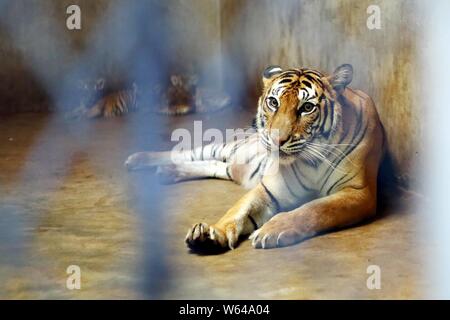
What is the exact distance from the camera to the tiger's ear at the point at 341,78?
142 inches

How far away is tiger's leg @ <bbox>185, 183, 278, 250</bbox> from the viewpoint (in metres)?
3.18

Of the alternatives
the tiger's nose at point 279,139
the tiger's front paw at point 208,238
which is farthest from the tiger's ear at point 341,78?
the tiger's front paw at point 208,238

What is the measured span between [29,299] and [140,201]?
1.36 m

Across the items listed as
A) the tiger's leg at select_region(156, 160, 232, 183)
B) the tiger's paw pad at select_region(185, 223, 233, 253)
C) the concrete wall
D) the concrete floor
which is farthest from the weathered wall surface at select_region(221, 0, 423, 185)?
the tiger's paw pad at select_region(185, 223, 233, 253)

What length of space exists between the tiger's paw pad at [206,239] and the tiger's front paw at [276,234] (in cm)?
12

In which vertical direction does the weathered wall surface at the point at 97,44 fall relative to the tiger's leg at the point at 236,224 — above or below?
above

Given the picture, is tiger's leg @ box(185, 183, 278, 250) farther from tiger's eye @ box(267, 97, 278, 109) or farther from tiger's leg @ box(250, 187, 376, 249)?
tiger's eye @ box(267, 97, 278, 109)

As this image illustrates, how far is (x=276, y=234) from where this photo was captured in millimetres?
3254

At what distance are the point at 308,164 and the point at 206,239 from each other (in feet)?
2.33

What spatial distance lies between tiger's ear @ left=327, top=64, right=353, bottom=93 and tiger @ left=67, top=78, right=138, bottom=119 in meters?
3.50

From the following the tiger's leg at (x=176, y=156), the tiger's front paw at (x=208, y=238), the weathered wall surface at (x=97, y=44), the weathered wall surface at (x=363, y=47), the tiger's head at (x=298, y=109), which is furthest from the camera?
the weathered wall surface at (x=97, y=44)

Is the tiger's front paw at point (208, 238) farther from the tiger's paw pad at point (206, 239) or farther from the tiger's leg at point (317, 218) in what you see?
the tiger's leg at point (317, 218)

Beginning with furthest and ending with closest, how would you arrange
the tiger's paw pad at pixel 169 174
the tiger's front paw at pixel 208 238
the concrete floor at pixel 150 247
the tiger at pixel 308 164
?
the tiger's paw pad at pixel 169 174
the tiger at pixel 308 164
the tiger's front paw at pixel 208 238
the concrete floor at pixel 150 247

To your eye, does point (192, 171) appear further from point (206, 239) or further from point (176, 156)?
point (206, 239)
